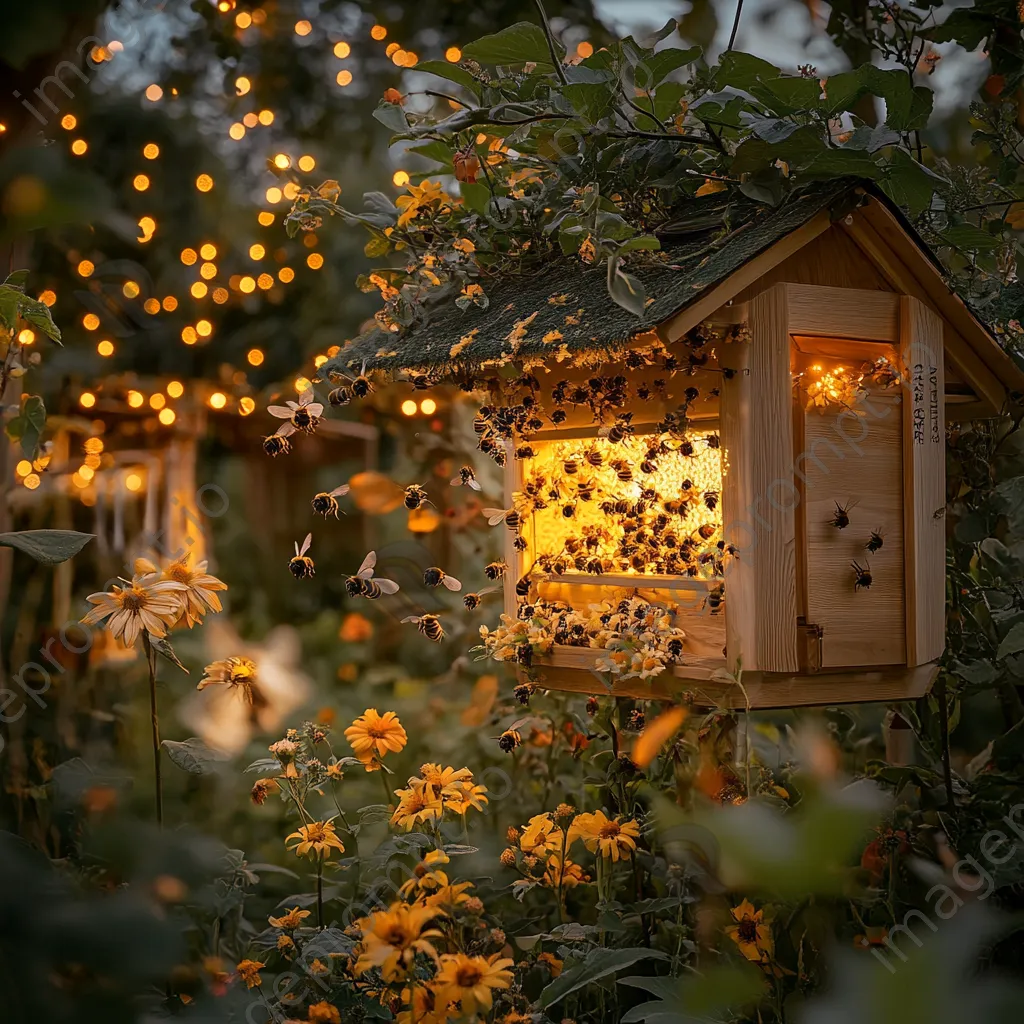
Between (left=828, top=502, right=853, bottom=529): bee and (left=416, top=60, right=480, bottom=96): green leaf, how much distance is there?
830mm

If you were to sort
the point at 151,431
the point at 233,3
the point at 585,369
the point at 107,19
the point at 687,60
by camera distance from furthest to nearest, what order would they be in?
the point at 151,431, the point at 233,3, the point at 107,19, the point at 585,369, the point at 687,60

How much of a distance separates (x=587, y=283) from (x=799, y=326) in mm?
345

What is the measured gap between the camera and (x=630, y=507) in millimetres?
1866

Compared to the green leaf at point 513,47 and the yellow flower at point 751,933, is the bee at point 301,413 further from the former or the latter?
the yellow flower at point 751,933

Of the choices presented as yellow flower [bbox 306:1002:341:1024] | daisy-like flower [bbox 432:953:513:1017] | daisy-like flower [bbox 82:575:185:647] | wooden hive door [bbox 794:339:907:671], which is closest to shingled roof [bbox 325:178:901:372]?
wooden hive door [bbox 794:339:907:671]

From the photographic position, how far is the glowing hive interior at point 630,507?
5.89 feet

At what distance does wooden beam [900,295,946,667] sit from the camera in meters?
1.79

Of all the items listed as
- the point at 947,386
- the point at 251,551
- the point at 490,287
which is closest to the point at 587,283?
the point at 490,287

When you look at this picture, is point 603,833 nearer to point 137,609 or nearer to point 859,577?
point 859,577

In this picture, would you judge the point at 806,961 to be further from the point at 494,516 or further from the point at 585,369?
the point at 585,369

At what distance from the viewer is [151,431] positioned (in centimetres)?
423

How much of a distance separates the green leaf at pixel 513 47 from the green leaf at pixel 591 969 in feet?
4.04

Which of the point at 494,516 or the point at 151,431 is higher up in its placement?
the point at 151,431

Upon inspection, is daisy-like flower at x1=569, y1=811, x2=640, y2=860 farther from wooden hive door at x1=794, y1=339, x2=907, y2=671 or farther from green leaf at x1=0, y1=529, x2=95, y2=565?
green leaf at x1=0, y1=529, x2=95, y2=565
